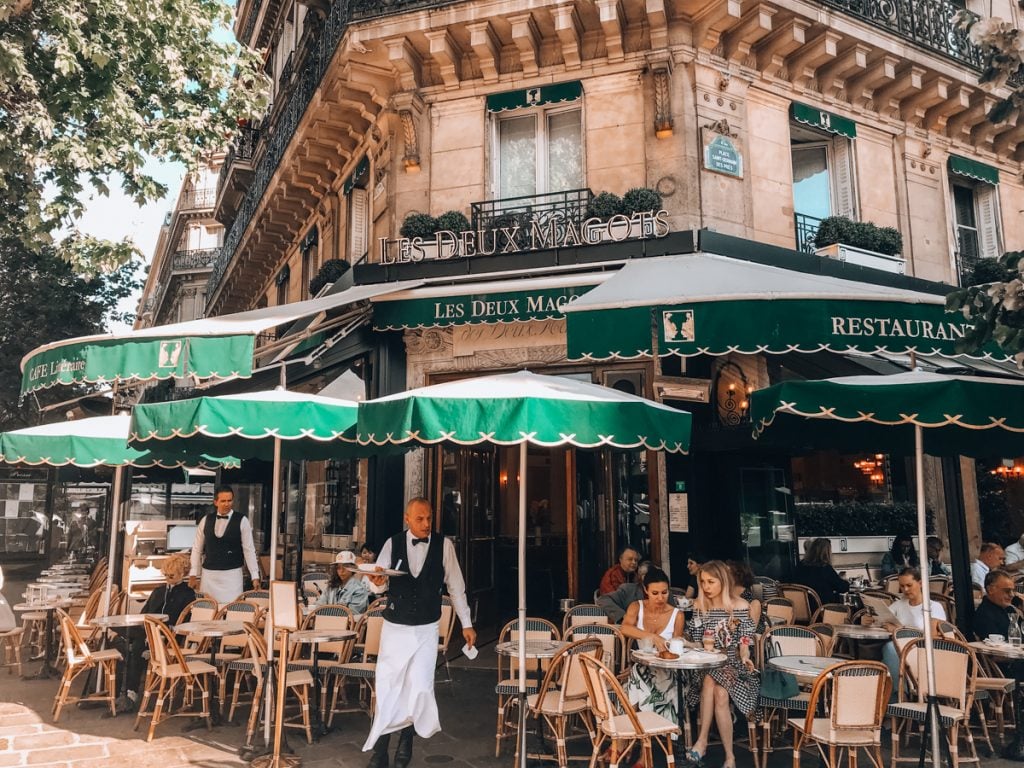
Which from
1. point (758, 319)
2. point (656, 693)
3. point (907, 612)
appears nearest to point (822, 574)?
point (907, 612)

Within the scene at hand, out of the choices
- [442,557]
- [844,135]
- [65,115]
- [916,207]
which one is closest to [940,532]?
[916,207]

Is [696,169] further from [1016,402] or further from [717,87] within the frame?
[1016,402]

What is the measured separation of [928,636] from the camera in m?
4.99

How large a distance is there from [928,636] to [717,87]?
287 inches

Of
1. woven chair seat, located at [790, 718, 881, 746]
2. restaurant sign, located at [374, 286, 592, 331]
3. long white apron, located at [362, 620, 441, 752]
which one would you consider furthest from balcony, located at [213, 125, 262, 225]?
woven chair seat, located at [790, 718, 881, 746]

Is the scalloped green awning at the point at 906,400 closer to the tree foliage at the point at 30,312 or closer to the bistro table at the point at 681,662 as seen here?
the bistro table at the point at 681,662

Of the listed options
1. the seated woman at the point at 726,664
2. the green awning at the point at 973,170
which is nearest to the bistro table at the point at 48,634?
the seated woman at the point at 726,664

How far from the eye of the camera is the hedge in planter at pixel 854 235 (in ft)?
33.8

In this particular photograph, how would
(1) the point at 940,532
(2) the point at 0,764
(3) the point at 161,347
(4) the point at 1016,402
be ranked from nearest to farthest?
(4) the point at 1016,402, (2) the point at 0,764, (3) the point at 161,347, (1) the point at 940,532

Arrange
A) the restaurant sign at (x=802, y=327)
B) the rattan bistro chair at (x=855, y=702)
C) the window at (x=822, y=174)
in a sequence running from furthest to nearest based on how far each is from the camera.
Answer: the window at (x=822, y=174), the restaurant sign at (x=802, y=327), the rattan bistro chair at (x=855, y=702)

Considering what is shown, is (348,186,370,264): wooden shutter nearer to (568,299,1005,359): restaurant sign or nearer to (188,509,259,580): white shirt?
(188,509,259,580): white shirt

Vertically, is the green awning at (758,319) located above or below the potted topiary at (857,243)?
below

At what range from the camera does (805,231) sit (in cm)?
1049

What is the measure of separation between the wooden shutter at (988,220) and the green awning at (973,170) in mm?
179
